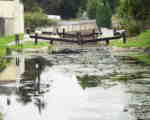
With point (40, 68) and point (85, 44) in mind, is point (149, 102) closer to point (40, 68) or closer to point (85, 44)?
point (40, 68)

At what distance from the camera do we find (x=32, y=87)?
109 feet

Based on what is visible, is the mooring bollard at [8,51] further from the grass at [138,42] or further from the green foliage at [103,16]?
the green foliage at [103,16]

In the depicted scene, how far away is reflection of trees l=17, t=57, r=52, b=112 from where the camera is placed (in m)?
28.5

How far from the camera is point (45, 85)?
34.3 meters

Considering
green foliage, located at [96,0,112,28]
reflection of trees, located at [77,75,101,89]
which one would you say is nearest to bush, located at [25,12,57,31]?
green foliage, located at [96,0,112,28]

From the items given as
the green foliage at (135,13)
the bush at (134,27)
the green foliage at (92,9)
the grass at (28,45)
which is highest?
the green foliage at (92,9)

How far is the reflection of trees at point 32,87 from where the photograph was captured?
2849cm

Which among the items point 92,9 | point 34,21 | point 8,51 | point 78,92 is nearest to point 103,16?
point 34,21

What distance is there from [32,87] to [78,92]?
11.0 feet

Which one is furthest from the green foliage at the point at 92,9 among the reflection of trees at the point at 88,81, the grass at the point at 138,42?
the reflection of trees at the point at 88,81

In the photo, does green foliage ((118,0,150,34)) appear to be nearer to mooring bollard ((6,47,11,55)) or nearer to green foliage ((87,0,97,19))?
mooring bollard ((6,47,11,55))

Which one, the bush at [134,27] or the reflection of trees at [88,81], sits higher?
the bush at [134,27]

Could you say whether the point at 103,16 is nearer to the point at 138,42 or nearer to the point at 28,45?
the point at 28,45

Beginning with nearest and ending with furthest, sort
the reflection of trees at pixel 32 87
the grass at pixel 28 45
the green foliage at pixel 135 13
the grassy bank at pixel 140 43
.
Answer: the reflection of trees at pixel 32 87
the grassy bank at pixel 140 43
the green foliage at pixel 135 13
the grass at pixel 28 45
